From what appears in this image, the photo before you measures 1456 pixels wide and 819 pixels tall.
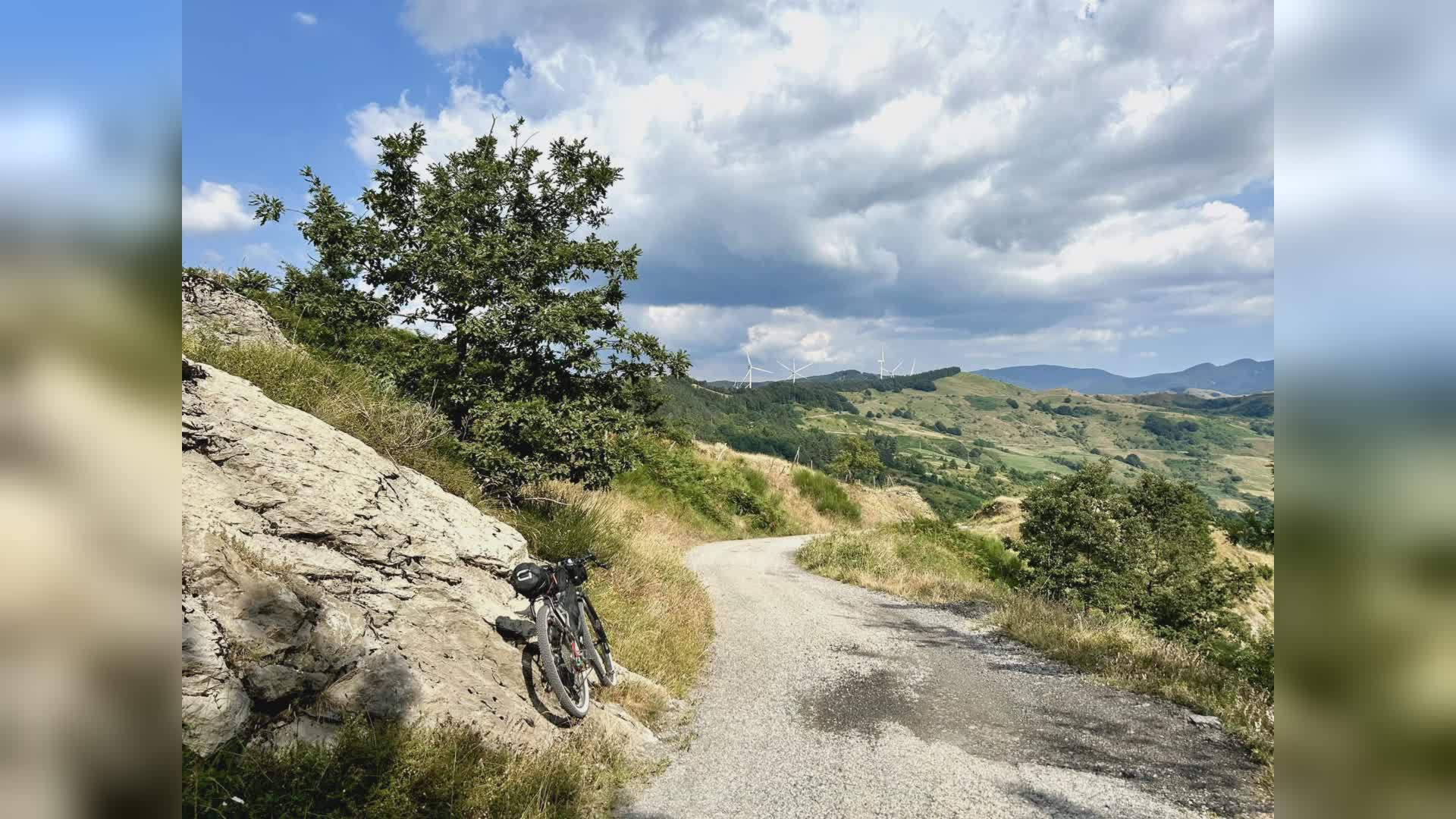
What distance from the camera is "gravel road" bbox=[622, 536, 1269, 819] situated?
5.96m

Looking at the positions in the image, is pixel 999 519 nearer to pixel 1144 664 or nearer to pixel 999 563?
pixel 999 563

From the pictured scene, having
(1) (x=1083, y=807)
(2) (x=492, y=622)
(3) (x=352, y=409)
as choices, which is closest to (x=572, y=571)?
(2) (x=492, y=622)

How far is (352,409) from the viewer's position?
9.17 meters

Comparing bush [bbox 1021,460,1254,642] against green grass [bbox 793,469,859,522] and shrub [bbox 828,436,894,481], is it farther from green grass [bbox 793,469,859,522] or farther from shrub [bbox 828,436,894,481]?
shrub [bbox 828,436,894,481]

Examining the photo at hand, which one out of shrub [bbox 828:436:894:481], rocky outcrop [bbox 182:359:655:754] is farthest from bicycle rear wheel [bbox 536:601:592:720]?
shrub [bbox 828:436:894:481]

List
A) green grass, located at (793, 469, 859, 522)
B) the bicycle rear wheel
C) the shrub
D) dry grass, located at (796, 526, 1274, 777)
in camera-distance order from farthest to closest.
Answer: the shrub → green grass, located at (793, 469, 859, 522) → dry grass, located at (796, 526, 1274, 777) → the bicycle rear wheel

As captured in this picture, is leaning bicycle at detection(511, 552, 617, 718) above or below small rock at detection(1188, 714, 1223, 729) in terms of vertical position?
above

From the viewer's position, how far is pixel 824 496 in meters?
42.2

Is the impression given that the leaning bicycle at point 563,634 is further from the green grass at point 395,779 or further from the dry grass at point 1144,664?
the dry grass at point 1144,664

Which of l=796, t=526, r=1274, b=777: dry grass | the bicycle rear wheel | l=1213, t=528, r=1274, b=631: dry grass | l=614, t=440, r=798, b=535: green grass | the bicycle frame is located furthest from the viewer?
l=1213, t=528, r=1274, b=631: dry grass

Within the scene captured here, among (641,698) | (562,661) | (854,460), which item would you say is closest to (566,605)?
(562,661)

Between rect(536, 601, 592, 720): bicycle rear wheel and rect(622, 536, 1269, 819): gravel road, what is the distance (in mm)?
1129
